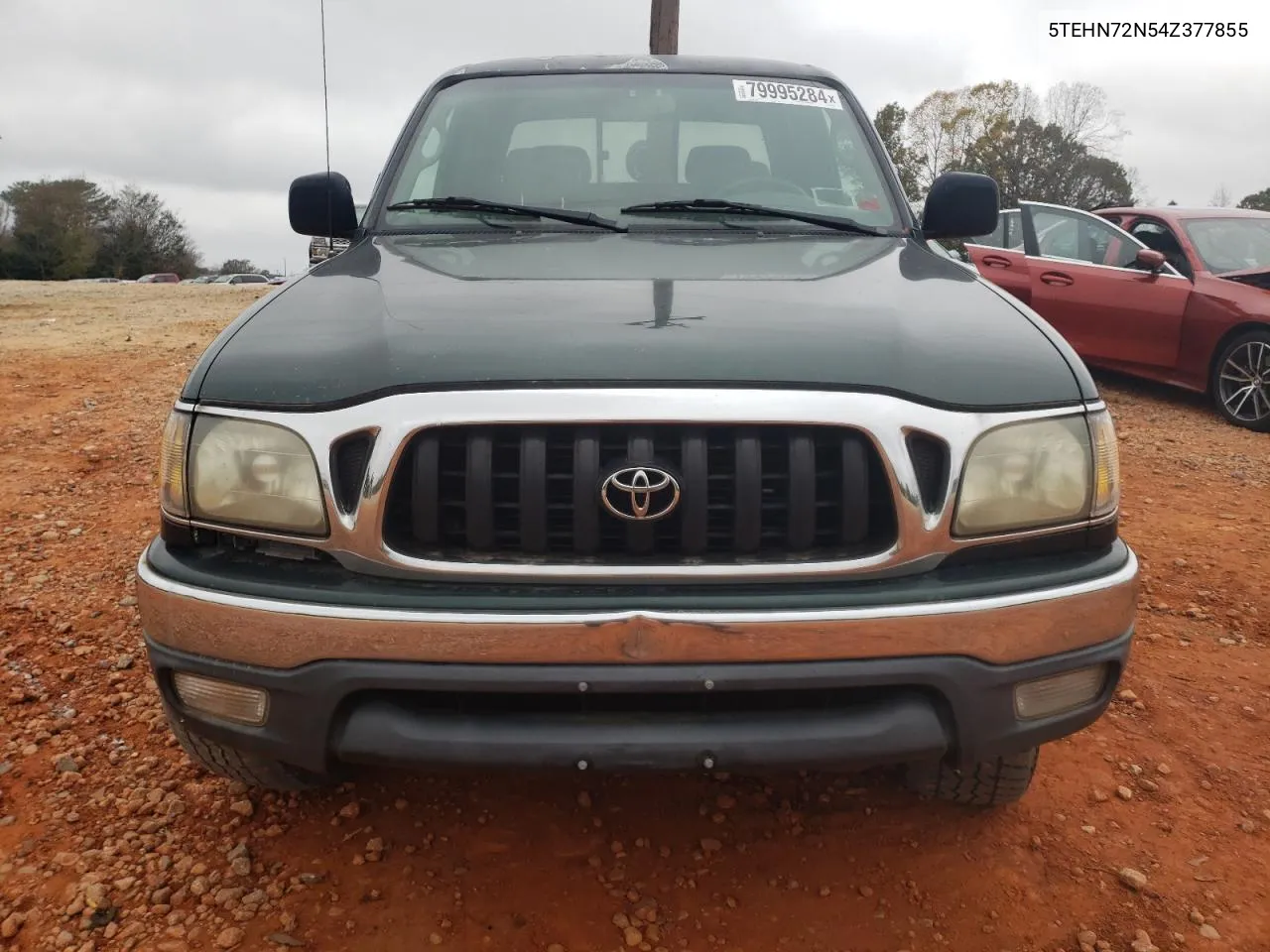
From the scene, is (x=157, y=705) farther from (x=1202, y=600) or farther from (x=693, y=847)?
(x=1202, y=600)

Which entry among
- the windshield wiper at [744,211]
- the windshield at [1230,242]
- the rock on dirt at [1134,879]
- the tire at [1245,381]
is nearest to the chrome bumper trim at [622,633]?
the rock on dirt at [1134,879]

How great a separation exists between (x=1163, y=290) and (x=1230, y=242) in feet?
2.44

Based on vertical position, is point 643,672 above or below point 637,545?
below

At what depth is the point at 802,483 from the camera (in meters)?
1.69

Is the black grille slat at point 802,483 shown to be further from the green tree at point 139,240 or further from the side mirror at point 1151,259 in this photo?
the green tree at point 139,240

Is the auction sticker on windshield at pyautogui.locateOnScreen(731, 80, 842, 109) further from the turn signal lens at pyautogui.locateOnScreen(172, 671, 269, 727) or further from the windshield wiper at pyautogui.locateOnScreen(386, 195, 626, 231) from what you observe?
the turn signal lens at pyautogui.locateOnScreen(172, 671, 269, 727)

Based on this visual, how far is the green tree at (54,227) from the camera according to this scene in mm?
52438

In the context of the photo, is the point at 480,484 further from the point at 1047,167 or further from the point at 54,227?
the point at 54,227

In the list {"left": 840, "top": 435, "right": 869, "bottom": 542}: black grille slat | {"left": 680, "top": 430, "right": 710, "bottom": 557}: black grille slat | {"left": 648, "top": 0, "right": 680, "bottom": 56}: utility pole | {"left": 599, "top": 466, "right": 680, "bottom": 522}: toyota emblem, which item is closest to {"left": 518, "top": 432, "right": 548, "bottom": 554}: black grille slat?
{"left": 599, "top": 466, "right": 680, "bottom": 522}: toyota emblem

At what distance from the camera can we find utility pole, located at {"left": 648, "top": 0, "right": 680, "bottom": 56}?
10.7 metres

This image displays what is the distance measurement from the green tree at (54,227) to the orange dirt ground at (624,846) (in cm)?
5906

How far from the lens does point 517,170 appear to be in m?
2.91

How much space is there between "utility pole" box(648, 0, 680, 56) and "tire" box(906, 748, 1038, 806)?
10224mm

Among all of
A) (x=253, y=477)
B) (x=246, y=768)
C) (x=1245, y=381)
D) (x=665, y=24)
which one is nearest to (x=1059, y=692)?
(x=253, y=477)
